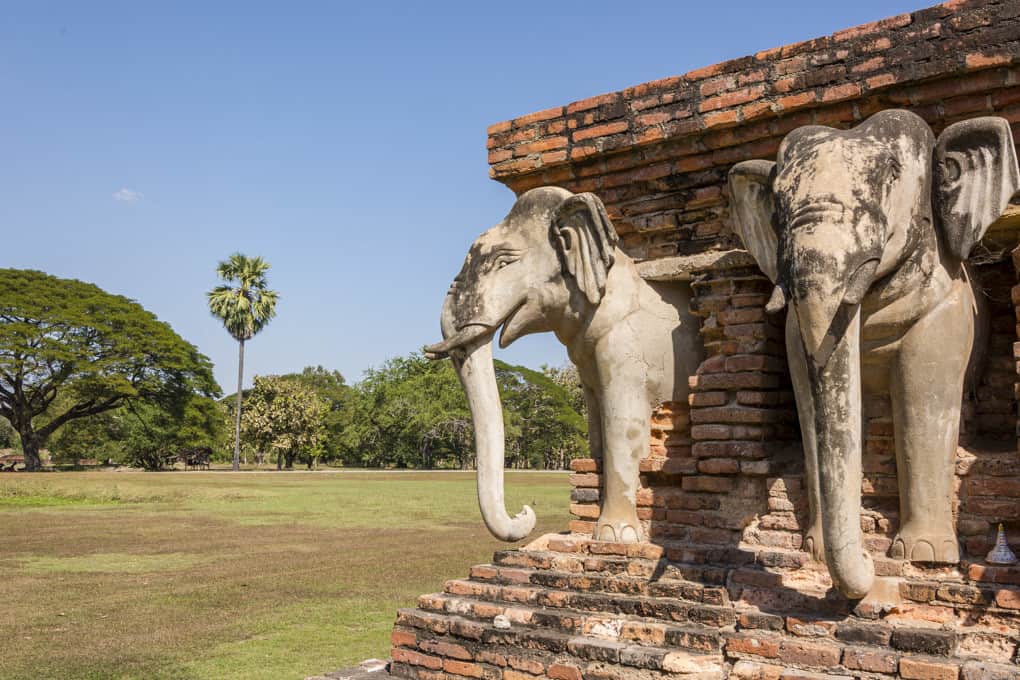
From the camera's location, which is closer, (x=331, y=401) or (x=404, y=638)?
(x=404, y=638)

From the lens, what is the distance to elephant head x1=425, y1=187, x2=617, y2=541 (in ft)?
15.4

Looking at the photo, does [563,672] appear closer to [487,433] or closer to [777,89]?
[487,433]

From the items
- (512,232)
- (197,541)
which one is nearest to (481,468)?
(512,232)

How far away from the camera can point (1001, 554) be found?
12.0 ft

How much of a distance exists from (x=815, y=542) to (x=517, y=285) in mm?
1954

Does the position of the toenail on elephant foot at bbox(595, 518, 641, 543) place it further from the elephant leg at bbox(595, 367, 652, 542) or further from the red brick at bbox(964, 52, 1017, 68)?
the red brick at bbox(964, 52, 1017, 68)

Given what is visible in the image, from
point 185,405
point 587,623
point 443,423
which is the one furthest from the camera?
point 443,423

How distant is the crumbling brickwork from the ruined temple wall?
10 millimetres

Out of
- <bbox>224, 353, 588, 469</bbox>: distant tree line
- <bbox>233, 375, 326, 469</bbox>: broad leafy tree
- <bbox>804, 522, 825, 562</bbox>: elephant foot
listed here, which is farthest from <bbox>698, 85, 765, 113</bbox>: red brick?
<bbox>233, 375, 326, 469</bbox>: broad leafy tree

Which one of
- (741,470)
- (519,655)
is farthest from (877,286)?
(519,655)

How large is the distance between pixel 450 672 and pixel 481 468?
41.3 inches

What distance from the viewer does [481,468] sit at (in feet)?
15.1

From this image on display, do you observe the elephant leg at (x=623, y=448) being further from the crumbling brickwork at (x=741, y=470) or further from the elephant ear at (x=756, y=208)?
the elephant ear at (x=756, y=208)

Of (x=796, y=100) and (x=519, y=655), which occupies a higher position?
(x=796, y=100)
